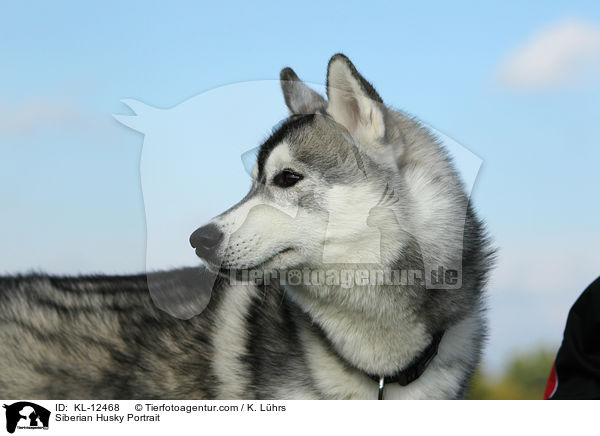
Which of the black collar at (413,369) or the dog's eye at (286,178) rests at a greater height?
the dog's eye at (286,178)

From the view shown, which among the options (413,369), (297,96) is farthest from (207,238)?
(413,369)

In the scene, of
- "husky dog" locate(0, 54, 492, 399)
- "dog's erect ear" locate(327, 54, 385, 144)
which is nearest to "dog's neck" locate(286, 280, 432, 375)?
"husky dog" locate(0, 54, 492, 399)

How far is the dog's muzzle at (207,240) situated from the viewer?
7.91 ft

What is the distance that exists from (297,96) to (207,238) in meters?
0.67

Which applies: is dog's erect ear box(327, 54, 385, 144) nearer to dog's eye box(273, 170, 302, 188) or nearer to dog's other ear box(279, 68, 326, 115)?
dog's other ear box(279, 68, 326, 115)

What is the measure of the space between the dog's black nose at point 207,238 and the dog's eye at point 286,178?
11.4 inches

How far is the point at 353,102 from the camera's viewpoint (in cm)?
254

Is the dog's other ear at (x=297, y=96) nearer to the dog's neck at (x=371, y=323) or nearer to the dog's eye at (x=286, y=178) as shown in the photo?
the dog's eye at (x=286, y=178)
